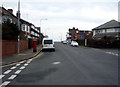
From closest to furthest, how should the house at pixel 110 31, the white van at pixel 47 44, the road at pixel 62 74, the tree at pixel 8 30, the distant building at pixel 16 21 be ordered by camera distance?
the road at pixel 62 74 < the tree at pixel 8 30 < the white van at pixel 47 44 < the distant building at pixel 16 21 < the house at pixel 110 31

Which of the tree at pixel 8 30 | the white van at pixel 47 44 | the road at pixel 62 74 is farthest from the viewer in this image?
the white van at pixel 47 44

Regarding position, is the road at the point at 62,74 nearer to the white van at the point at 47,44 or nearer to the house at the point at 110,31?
the white van at the point at 47,44

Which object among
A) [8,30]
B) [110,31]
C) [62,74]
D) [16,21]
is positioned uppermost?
[16,21]

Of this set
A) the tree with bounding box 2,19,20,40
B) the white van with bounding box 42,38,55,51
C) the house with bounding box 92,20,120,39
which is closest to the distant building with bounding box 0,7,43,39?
the tree with bounding box 2,19,20,40

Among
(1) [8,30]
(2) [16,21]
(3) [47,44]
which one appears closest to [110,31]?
(3) [47,44]

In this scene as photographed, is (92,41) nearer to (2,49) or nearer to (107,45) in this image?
(107,45)

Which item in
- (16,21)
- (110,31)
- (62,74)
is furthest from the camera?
(110,31)

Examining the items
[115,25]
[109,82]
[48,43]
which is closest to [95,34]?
[115,25]

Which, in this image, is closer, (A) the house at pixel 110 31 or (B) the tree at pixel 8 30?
(B) the tree at pixel 8 30

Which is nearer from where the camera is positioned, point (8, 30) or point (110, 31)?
point (8, 30)

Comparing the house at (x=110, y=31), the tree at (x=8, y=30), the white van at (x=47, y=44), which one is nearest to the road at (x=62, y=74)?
the tree at (x=8, y=30)

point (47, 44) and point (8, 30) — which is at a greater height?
point (8, 30)

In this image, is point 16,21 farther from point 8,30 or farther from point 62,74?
point 62,74

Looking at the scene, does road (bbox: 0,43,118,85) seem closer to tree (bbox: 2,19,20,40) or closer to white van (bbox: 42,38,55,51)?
tree (bbox: 2,19,20,40)
